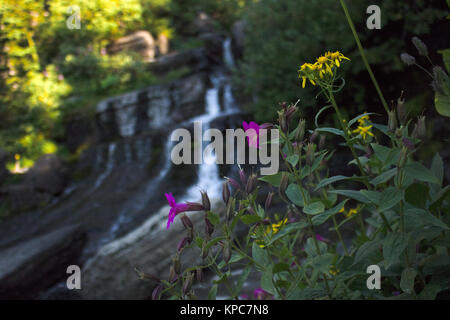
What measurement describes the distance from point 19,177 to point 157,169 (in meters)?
3.93

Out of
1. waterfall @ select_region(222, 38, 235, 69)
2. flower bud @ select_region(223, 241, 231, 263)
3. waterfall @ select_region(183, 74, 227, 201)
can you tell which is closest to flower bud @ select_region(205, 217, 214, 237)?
flower bud @ select_region(223, 241, 231, 263)

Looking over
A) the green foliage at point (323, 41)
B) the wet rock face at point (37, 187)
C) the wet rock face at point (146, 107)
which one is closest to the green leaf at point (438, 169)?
the green foliage at point (323, 41)

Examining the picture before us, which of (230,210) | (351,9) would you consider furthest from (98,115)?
(230,210)

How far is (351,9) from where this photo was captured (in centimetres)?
451

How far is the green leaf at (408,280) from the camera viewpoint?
875mm

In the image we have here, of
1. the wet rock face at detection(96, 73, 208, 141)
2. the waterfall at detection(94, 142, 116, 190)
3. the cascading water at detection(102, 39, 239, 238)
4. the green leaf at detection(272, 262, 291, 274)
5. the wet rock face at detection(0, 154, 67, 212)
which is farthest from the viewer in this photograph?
the wet rock face at detection(96, 73, 208, 141)

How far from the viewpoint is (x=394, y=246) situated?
35.1 inches

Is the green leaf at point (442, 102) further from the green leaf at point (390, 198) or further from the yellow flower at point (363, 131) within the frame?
the green leaf at point (390, 198)

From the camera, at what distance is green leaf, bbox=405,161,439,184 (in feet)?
2.74

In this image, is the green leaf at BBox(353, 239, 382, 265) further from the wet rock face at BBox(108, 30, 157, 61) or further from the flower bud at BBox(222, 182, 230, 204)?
the wet rock face at BBox(108, 30, 157, 61)

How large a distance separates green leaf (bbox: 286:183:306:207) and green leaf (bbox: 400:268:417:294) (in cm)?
32

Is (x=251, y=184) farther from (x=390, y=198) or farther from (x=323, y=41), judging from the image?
(x=323, y=41)

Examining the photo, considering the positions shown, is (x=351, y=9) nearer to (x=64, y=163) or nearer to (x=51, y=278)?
(x=51, y=278)
